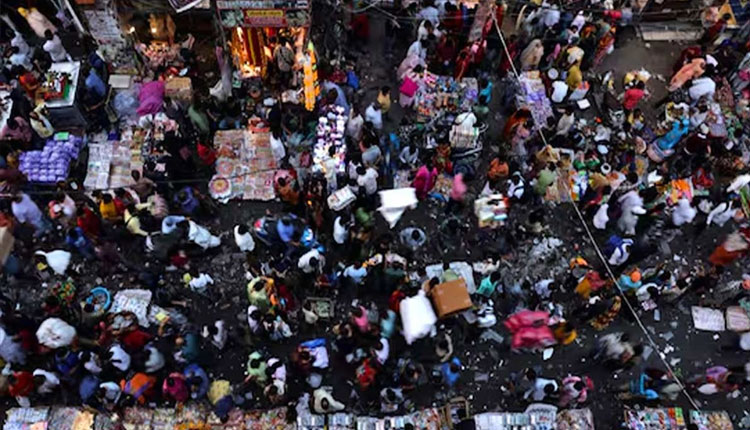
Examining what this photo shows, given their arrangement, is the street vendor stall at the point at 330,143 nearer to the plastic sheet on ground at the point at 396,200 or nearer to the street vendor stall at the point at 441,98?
the plastic sheet on ground at the point at 396,200

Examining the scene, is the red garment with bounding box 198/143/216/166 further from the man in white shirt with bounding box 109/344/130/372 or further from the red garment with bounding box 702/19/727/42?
the red garment with bounding box 702/19/727/42

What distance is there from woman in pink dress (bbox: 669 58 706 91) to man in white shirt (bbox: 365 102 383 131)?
6220 millimetres

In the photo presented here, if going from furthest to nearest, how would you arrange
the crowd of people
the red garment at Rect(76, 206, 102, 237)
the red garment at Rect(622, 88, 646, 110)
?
the red garment at Rect(622, 88, 646, 110) < the red garment at Rect(76, 206, 102, 237) < the crowd of people

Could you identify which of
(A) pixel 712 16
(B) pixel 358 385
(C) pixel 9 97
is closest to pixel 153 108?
(C) pixel 9 97

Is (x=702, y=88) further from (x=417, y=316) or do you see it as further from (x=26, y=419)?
(x=26, y=419)

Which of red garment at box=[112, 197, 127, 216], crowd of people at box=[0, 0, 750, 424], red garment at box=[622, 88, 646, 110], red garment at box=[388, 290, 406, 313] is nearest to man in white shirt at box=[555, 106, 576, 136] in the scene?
crowd of people at box=[0, 0, 750, 424]

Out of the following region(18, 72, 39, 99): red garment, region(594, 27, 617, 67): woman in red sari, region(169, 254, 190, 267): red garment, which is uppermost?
region(594, 27, 617, 67): woman in red sari

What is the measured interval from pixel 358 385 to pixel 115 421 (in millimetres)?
3520

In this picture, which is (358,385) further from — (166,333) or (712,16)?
(712,16)

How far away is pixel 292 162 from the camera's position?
11516 millimetres

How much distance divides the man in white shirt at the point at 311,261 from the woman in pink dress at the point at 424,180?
7.23 ft

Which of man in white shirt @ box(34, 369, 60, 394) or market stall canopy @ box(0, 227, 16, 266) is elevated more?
market stall canopy @ box(0, 227, 16, 266)

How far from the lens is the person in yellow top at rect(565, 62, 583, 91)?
488 inches

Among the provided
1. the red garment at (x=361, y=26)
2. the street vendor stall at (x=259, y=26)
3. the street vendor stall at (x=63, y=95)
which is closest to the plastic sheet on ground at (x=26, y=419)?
the street vendor stall at (x=63, y=95)
